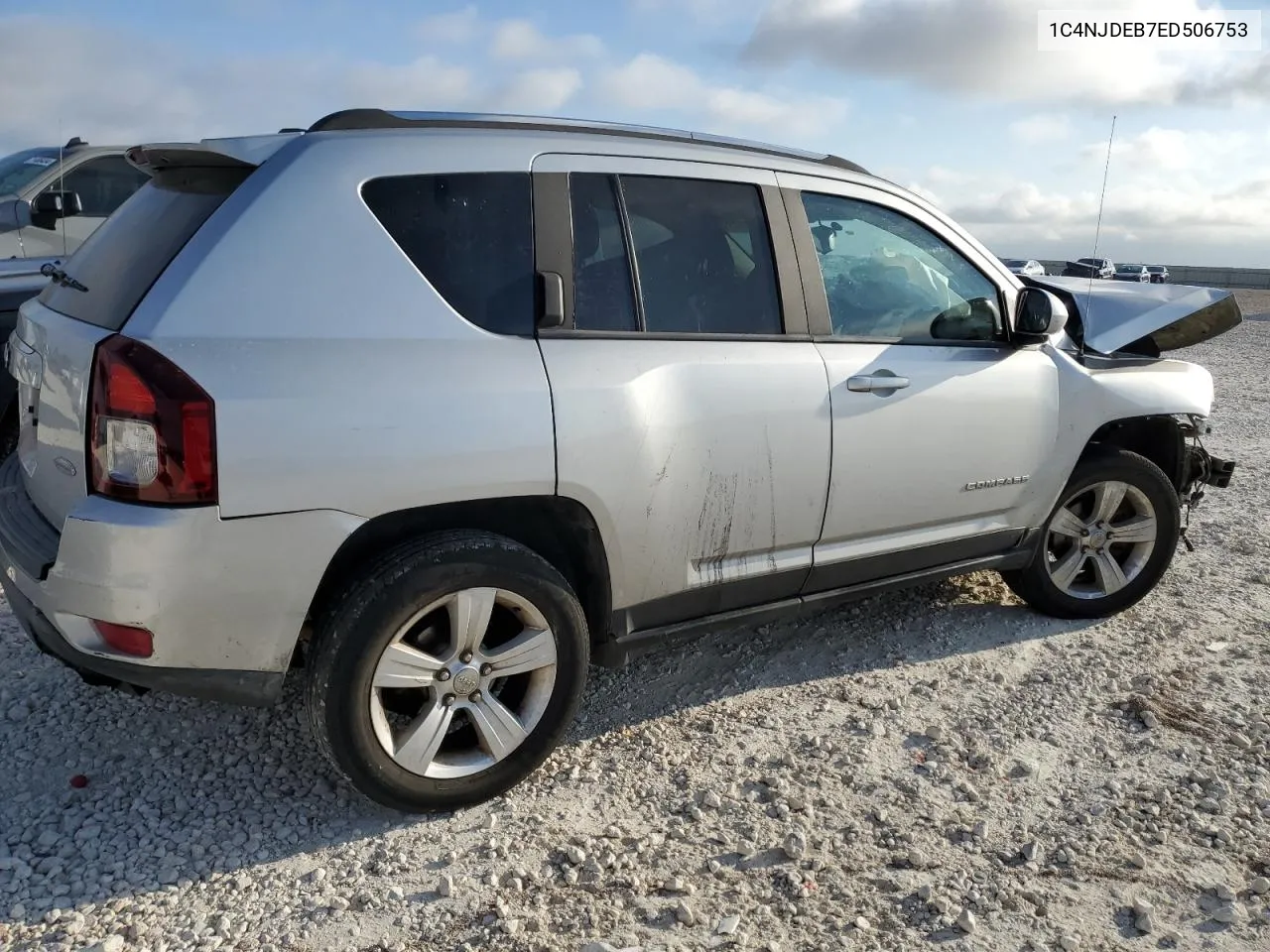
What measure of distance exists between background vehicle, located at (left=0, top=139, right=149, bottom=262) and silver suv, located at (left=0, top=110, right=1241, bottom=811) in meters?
4.17

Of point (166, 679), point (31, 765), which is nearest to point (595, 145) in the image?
point (166, 679)

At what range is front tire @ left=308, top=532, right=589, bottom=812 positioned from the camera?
2.71 meters

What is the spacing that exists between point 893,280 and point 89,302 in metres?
2.64

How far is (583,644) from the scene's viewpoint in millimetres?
3092

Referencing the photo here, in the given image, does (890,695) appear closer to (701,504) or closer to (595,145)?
(701,504)

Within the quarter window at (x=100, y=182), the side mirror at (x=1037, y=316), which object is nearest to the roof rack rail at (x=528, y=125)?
the side mirror at (x=1037, y=316)

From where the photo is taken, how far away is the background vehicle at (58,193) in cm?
673

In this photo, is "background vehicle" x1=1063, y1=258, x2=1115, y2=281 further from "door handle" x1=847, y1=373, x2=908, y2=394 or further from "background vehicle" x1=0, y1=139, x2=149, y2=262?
"background vehicle" x1=0, y1=139, x2=149, y2=262

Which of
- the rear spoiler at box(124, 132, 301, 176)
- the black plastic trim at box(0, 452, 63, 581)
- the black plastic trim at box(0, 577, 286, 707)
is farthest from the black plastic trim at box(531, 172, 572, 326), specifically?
the black plastic trim at box(0, 452, 63, 581)

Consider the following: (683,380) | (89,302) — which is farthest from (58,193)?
(683,380)

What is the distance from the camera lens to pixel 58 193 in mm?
6934

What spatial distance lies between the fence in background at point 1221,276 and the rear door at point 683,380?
191ft

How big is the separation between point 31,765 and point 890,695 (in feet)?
9.52

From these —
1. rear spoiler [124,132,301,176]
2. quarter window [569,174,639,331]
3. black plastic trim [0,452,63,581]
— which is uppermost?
rear spoiler [124,132,301,176]
